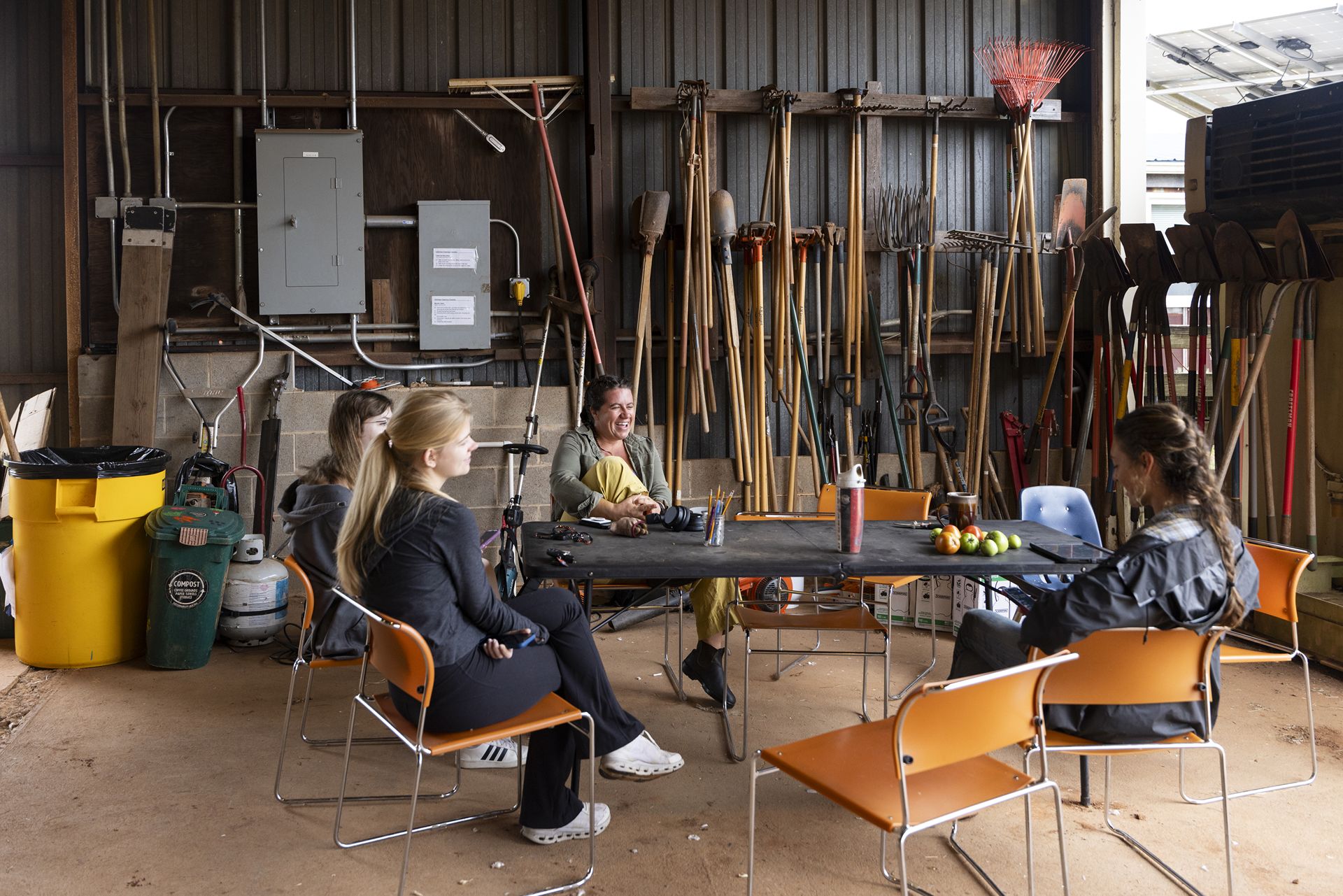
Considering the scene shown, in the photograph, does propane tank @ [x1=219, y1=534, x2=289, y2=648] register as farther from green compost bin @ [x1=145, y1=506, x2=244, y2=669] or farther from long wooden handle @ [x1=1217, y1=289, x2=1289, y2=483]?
long wooden handle @ [x1=1217, y1=289, x2=1289, y2=483]

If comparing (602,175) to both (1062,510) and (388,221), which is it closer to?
(388,221)

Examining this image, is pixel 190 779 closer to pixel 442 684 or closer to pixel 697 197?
pixel 442 684

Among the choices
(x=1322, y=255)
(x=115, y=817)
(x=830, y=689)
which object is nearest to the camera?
(x=115, y=817)

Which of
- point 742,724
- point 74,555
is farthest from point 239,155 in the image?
point 742,724

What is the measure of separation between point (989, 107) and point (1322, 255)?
201 centimetres

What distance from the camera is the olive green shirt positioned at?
4039 mm

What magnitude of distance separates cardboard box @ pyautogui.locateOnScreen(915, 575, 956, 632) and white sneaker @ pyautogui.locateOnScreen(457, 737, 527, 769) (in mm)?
2229

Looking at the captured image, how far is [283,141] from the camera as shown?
17.9 feet

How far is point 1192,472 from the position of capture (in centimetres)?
254

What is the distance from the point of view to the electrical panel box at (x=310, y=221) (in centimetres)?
545

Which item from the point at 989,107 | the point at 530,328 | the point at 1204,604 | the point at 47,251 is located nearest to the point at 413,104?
the point at 530,328

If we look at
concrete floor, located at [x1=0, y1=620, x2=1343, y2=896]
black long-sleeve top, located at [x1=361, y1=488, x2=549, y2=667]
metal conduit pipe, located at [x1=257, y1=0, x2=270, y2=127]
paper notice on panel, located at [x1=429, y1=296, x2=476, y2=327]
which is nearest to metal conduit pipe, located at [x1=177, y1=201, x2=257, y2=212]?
metal conduit pipe, located at [x1=257, y1=0, x2=270, y2=127]

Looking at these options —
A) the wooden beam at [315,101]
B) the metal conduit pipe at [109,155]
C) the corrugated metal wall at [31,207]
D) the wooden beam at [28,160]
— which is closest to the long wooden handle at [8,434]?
the metal conduit pipe at [109,155]

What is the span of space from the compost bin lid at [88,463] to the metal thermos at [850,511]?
2.95 m
